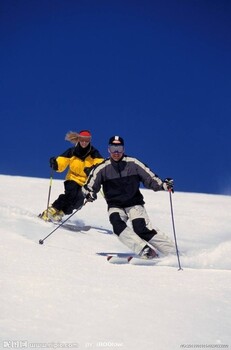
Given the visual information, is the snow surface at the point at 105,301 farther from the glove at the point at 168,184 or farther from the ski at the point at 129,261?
the glove at the point at 168,184

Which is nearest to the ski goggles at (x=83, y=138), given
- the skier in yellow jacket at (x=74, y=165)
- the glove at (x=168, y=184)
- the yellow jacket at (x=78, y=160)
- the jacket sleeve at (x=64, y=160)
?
the skier in yellow jacket at (x=74, y=165)

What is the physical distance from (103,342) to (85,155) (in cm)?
657

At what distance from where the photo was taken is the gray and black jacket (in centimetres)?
712

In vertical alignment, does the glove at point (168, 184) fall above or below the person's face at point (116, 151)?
below

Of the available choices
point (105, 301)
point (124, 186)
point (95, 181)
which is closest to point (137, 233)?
point (124, 186)

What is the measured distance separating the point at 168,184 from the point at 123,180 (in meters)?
0.64

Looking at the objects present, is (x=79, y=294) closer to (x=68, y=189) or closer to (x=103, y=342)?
(x=103, y=342)

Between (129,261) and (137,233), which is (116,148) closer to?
(137,233)

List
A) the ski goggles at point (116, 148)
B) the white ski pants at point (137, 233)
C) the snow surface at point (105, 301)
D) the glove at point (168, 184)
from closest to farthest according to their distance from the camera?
the snow surface at point (105, 301), the white ski pants at point (137, 233), the glove at point (168, 184), the ski goggles at point (116, 148)

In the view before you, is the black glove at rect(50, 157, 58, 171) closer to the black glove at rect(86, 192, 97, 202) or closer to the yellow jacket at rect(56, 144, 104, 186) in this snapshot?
the yellow jacket at rect(56, 144, 104, 186)

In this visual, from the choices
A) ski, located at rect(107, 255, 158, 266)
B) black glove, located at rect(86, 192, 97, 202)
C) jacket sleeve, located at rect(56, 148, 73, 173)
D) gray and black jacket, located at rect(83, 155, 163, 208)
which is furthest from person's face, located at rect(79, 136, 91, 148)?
ski, located at rect(107, 255, 158, 266)

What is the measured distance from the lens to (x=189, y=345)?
3.04 meters

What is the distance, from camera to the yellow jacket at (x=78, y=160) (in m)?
9.38

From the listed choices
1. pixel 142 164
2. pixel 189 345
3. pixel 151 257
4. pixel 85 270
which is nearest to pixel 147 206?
pixel 142 164
